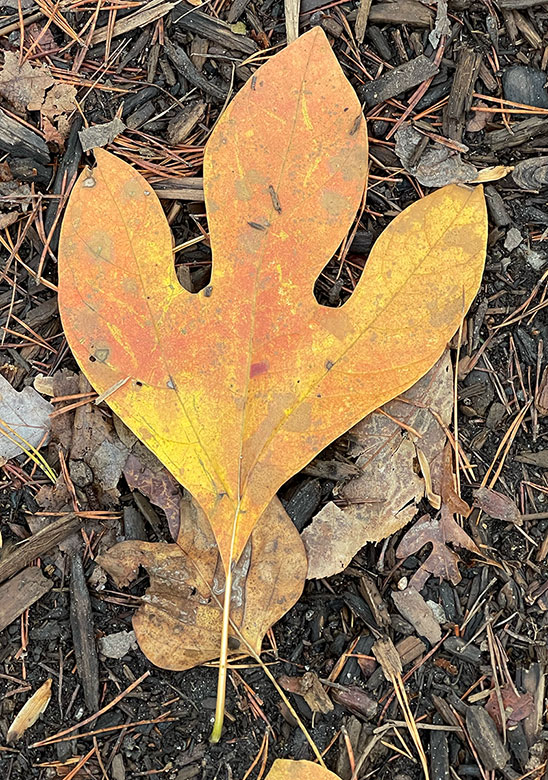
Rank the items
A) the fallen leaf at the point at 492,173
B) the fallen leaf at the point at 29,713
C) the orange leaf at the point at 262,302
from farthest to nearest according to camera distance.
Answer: the fallen leaf at the point at 492,173
the fallen leaf at the point at 29,713
the orange leaf at the point at 262,302

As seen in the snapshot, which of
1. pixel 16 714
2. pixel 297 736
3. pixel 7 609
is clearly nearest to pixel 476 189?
pixel 297 736

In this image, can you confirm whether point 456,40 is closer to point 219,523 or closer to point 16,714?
point 219,523

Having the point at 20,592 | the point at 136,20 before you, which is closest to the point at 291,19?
the point at 136,20

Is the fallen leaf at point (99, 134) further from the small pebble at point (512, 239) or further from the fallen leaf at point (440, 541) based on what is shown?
the fallen leaf at point (440, 541)

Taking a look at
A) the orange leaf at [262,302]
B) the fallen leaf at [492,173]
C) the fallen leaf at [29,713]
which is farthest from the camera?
the fallen leaf at [492,173]

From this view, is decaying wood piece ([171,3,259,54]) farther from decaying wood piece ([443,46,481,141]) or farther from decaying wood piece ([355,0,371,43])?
decaying wood piece ([443,46,481,141])

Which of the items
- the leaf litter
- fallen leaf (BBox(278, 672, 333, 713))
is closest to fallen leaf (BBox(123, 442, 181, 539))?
the leaf litter

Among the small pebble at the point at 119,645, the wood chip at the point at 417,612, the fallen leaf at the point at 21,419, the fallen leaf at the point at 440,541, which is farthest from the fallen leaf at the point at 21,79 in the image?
the wood chip at the point at 417,612
